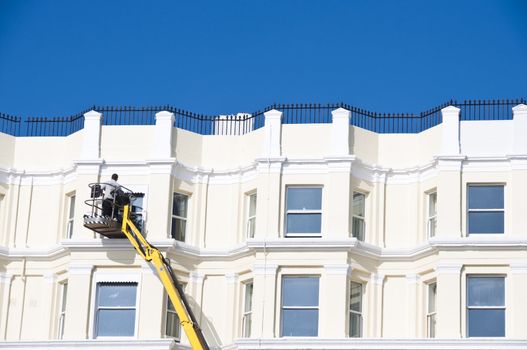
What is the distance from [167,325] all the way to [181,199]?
491 centimetres

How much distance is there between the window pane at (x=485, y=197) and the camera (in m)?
60.7

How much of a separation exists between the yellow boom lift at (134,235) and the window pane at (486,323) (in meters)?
9.12

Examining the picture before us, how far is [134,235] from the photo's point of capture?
60.5m

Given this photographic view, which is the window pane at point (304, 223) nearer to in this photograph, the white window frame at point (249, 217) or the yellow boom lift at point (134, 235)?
the white window frame at point (249, 217)

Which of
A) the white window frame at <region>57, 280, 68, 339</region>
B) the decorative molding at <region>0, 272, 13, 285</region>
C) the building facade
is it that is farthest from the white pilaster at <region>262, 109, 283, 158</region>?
the decorative molding at <region>0, 272, 13, 285</region>

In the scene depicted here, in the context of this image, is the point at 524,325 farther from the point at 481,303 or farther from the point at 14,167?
the point at 14,167

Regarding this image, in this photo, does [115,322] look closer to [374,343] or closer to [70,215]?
[70,215]

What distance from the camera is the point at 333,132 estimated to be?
6212 centimetres

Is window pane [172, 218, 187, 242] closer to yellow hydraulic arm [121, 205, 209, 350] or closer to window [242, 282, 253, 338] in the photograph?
yellow hydraulic arm [121, 205, 209, 350]

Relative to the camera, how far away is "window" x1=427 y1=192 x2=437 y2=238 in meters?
61.4

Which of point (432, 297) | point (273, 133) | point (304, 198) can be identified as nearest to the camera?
point (432, 297)

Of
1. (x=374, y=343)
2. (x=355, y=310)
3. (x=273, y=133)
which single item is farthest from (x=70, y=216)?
(x=374, y=343)

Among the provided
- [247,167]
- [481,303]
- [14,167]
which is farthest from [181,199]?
[481,303]

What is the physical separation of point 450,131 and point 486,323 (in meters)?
7.17
